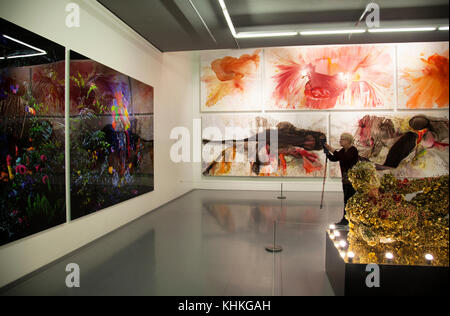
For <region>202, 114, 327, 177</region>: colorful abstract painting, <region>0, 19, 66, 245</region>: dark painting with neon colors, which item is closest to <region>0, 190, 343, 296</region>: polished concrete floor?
<region>0, 19, 66, 245</region>: dark painting with neon colors

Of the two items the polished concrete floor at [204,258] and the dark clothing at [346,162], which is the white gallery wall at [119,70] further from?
the dark clothing at [346,162]

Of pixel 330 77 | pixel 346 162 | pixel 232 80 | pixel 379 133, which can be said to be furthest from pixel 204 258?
pixel 330 77

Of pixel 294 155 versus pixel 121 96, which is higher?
pixel 121 96

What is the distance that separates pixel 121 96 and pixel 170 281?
3156 millimetres

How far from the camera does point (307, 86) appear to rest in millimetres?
7844

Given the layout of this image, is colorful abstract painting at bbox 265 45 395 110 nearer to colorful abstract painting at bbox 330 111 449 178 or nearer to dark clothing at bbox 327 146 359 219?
colorful abstract painting at bbox 330 111 449 178

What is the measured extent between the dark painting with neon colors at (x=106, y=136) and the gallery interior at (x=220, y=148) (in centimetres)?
3

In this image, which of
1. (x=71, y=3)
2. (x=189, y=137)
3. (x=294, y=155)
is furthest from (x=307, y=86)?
(x=71, y=3)

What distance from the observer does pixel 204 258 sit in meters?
3.53

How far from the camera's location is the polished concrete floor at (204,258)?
9.03 ft

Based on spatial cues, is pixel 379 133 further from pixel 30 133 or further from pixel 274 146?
pixel 30 133

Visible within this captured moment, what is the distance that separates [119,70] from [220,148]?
12.2 feet
